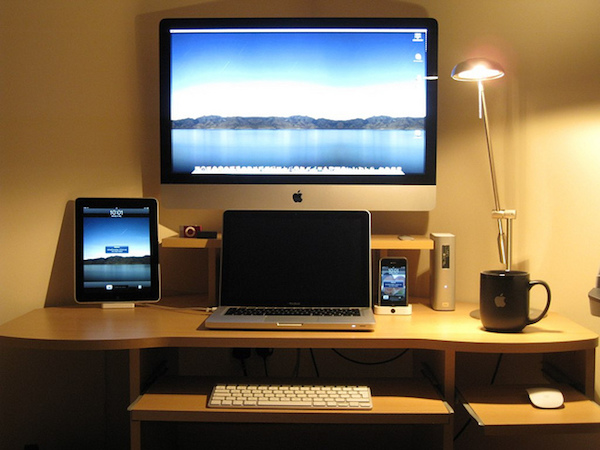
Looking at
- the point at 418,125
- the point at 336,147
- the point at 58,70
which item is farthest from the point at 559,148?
the point at 58,70

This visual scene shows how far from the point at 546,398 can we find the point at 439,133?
2.82 feet

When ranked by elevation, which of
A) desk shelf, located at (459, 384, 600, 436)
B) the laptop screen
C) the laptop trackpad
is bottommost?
desk shelf, located at (459, 384, 600, 436)

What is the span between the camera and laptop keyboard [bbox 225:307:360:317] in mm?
1507

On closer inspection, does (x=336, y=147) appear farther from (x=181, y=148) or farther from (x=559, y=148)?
(x=559, y=148)

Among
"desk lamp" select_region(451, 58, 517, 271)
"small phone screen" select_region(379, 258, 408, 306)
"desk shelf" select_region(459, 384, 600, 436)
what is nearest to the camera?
"desk shelf" select_region(459, 384, 600, 436)

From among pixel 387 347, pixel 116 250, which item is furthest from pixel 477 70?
pixel 116 250

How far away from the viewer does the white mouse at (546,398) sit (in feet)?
4.30

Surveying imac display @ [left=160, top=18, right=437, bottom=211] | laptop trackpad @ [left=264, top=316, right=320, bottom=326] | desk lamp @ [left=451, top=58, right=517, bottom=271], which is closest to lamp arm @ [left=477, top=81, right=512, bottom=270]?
desk lamp @ [left=451, top=58, right=517, bottom=271]

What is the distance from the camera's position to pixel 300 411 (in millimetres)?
1289

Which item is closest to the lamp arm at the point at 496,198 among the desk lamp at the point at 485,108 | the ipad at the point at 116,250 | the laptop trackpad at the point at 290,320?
the desk lamp at the point at 485,108

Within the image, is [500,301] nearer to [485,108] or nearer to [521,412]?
[521,412]

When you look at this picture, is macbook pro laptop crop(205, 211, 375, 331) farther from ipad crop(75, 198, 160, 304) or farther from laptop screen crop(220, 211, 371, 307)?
ipad crop(75, 198, 160, 304)

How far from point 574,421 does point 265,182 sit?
3.19 feet

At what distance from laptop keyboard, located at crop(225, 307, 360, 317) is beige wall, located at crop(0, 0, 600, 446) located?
42 centimetres
